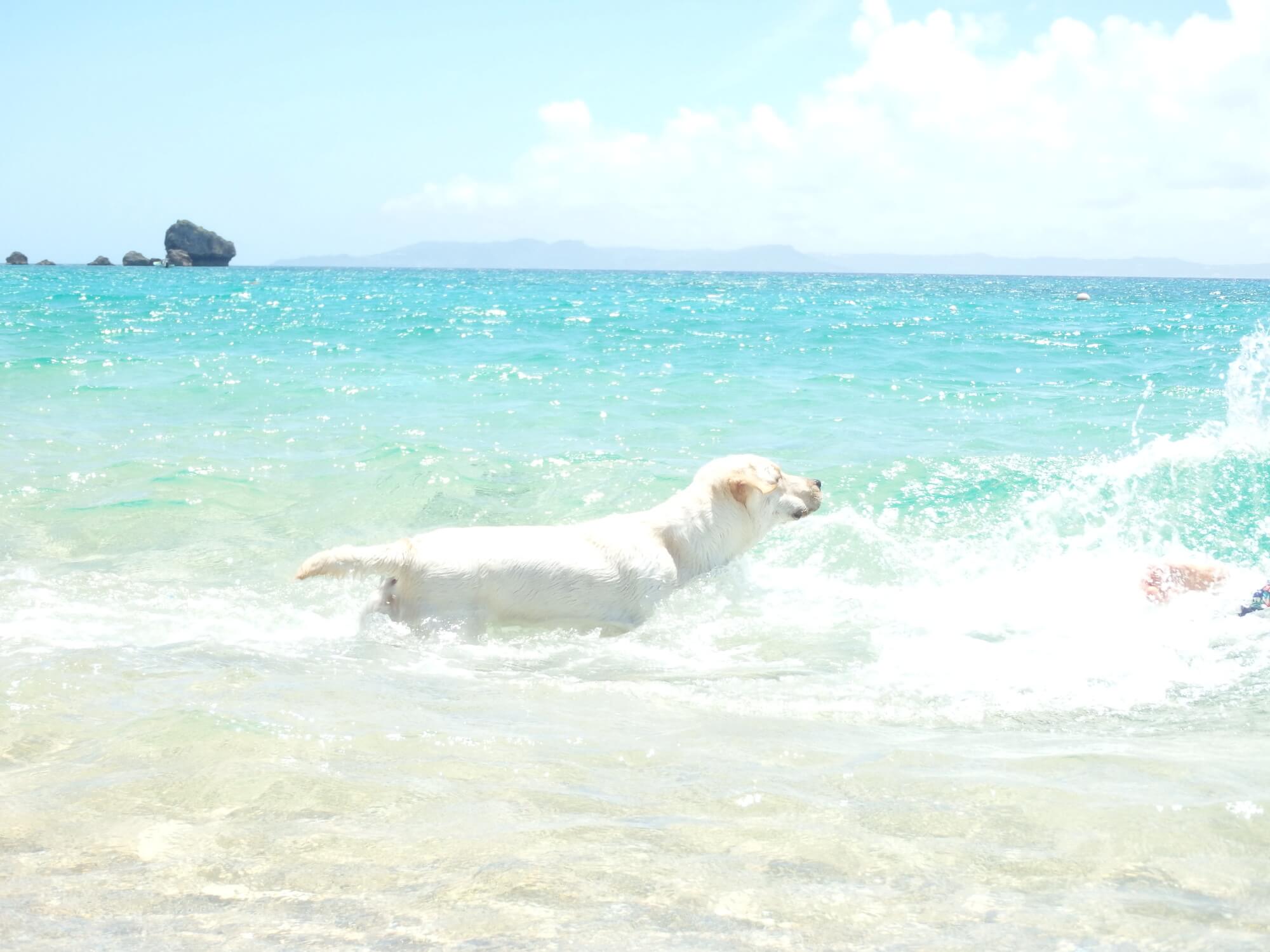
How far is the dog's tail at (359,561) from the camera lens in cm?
577

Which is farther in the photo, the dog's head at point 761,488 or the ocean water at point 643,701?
the dog's head at point 761,488

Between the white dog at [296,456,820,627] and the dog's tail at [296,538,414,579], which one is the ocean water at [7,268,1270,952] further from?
the dog's tail at [296,538,414,579]

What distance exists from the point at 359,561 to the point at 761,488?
2544 millimetres

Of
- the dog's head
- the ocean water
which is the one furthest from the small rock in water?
the dog's head

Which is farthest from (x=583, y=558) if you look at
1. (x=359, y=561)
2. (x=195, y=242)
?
(x=195, y=242)

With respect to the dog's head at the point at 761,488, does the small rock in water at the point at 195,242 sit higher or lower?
higher

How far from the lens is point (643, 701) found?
17.1 feet

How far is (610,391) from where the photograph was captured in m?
17.4

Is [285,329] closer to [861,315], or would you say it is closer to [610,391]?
[610,391]

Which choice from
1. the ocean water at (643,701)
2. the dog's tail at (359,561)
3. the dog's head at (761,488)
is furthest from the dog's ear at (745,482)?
the dog's tail at (359,561)

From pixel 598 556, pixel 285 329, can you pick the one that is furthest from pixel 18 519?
pixel 285 329

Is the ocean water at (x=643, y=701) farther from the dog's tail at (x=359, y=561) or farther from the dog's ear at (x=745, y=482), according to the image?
the dog's ear at (x=745, y=482)

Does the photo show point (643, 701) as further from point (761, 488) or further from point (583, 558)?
point (761, 488)

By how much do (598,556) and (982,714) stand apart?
2.30 m
